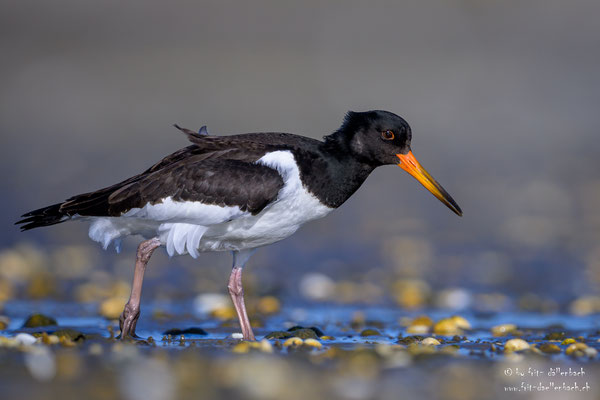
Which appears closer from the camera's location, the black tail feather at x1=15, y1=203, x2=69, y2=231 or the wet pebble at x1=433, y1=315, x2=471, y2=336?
the black tail feather at x1=15, y1=203, x2=69, y2=231

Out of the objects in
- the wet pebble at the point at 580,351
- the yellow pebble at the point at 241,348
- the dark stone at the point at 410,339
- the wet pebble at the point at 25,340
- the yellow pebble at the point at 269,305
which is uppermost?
the yellow pebble at the point at 269,305

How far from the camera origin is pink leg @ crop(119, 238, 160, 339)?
6742 millimetres

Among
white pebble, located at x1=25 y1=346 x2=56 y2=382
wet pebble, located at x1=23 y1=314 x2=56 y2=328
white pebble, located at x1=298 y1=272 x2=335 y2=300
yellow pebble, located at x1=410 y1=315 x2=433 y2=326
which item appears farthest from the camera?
white pebble, located at x1=298 y1=272 x2=335 y2=300

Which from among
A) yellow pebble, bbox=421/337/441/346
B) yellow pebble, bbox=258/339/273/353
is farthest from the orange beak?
yellow pebble, bbox=258/339/273/353

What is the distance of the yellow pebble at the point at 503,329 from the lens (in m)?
7.31

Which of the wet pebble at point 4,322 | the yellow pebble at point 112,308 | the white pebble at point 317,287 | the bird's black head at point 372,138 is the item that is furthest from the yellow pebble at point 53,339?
the white pebble at point 317,287

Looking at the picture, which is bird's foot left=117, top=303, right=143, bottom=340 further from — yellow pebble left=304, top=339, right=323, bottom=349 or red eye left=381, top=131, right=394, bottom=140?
red eye left=381, top=131, right=394, bottom=140

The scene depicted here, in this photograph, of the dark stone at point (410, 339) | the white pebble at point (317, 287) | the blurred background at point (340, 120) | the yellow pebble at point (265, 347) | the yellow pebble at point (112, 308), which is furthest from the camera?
the blurred background at point (340, 120)

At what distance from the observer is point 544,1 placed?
78.1ft

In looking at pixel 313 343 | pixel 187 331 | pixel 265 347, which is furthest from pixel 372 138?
pixel 265 347

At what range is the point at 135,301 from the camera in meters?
6.80

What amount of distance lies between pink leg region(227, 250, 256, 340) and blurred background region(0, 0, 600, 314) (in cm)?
217

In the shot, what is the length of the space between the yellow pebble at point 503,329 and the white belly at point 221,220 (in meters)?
1.67

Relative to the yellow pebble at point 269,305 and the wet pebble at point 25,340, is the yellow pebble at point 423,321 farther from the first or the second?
the wet pebble at point 25,340
